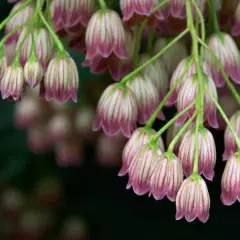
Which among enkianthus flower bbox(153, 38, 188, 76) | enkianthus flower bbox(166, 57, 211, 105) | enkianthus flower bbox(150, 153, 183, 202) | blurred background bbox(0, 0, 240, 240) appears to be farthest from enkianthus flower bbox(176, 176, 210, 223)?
blurred background bbox(0, 0, 240, 240)

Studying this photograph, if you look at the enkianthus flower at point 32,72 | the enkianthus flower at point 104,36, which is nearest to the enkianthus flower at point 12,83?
the enkianthus flower at point 32,72

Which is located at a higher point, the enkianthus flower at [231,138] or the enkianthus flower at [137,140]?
the enkianthus flower at [137,140]

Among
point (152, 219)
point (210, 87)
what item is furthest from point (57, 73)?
point (152, 219)

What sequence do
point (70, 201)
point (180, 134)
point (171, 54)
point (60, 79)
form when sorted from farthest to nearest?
1. point (70, 201)
2. point (171, 54)
3. point (60, 79)
4. point (180, 134)

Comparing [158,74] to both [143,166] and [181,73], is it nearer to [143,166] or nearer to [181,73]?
[181,73]

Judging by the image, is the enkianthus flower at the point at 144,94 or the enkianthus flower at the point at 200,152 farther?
the enkianthus flower at the point at 144,94

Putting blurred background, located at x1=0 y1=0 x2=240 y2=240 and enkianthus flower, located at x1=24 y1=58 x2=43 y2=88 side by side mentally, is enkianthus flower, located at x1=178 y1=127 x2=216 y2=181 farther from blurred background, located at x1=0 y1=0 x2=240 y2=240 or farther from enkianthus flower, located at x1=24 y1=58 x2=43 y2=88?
blurred background, located at x1=0 y1=0 x2=240 y2=240

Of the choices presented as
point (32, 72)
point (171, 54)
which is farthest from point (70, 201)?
point (32, 72)

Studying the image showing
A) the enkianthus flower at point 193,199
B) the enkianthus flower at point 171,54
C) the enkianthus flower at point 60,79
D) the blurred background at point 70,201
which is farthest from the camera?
the blurred background at point 70,201

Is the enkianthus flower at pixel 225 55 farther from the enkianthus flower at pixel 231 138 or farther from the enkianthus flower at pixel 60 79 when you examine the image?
the enkianthus flower at pixel 60 79
